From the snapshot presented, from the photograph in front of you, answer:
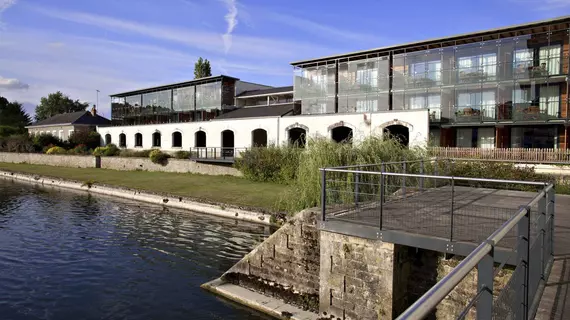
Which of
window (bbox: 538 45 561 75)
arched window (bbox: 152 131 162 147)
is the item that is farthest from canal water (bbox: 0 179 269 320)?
arched window (bbox: 152 131 162 147)

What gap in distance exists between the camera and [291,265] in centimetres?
852

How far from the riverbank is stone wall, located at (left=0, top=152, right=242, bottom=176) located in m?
1.15

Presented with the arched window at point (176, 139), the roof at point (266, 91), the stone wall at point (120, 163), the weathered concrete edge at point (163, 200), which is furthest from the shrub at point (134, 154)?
the roof at point (266, 91)

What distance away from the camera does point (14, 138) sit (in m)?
48.4

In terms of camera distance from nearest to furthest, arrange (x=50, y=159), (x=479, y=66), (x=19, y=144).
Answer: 1. (x=479, y=66)
2. (x=50, y=159)
3. (x=19, y=144)

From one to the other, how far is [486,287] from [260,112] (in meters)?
33.3

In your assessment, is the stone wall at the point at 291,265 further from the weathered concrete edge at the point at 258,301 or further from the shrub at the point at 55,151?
the shrub at the point at 55,151

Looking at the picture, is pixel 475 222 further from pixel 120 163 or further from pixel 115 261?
pixel 120 163

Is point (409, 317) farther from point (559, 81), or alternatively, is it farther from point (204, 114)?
point (204, 114)

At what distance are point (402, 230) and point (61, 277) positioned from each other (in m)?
8.29

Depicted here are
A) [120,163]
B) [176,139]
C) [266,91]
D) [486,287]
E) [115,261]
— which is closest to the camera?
[486,287]

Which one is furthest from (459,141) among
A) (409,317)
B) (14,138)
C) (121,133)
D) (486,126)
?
(14,138)

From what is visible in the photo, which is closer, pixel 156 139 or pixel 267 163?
pixel 267 163

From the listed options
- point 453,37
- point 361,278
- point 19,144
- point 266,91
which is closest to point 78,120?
point 19,144
